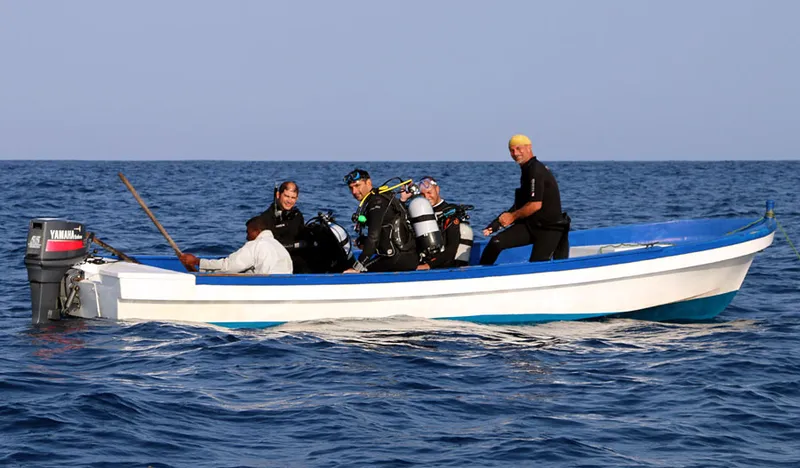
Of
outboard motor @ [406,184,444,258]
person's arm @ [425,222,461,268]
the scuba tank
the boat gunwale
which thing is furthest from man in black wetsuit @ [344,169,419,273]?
the scuba tank

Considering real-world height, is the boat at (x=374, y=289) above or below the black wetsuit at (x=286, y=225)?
below

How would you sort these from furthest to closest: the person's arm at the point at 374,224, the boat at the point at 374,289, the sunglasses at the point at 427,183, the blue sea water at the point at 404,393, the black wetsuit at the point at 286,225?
the sunglasses at the point at 427,183 < the black wetsuit at the point at 286,225 < the boat at the point at 374,289 < the person's arm at the point at 374,224 < the blue sea water at the point at 404,393

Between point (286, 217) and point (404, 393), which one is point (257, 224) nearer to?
point (286, 217)

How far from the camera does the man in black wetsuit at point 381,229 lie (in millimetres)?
11305

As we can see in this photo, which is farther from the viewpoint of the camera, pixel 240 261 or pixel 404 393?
pixel 240 261

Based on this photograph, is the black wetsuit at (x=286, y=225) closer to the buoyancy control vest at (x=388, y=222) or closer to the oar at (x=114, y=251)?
the buoyancy control vest at (x=388, y=222)

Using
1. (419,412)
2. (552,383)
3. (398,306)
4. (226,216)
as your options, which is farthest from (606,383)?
(226,216)

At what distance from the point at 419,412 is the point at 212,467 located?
2.04 meters

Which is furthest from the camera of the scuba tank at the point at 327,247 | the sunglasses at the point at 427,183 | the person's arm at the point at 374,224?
the scuba tank at the point at 327,247

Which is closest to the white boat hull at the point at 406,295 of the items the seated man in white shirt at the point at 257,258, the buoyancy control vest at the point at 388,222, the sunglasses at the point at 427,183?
the seated man in white shirt at the point at 257,258

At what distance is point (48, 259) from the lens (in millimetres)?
11422

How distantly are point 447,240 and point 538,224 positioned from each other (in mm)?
1130

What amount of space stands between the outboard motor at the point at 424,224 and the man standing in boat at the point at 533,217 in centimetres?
64

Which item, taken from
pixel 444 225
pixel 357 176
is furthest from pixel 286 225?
pixel 444 225
